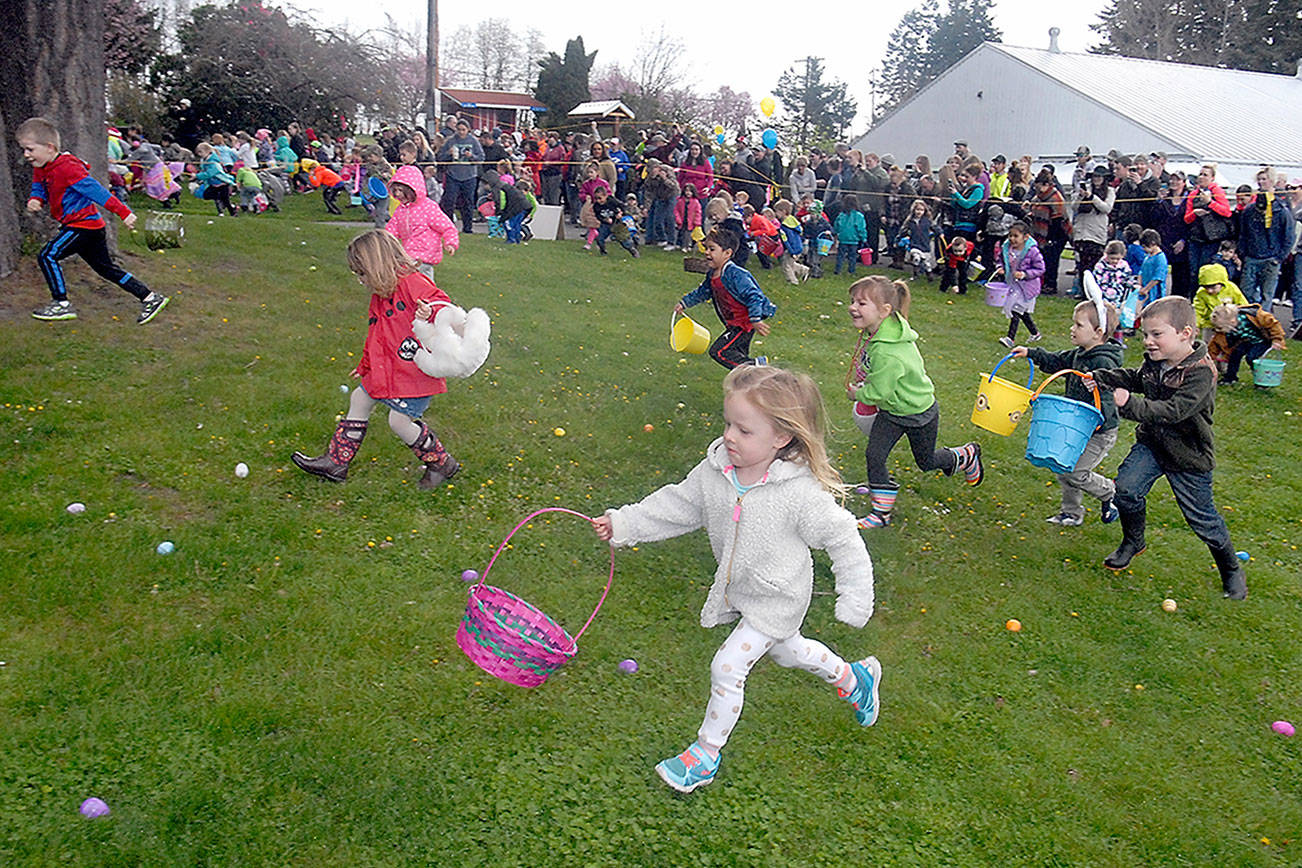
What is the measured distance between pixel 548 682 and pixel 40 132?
21.9ft

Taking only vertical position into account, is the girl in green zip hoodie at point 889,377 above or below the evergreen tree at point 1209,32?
below

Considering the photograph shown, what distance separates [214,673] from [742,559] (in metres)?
2.39

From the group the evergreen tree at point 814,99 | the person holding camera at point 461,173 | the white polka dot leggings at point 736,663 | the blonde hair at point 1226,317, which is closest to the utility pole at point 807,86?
the evergreen tree at point 814,99

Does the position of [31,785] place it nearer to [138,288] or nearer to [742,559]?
[742,559]

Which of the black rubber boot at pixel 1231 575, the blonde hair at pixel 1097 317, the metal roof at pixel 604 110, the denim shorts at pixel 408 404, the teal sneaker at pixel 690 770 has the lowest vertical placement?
the teal sneaker at pixel 690 770

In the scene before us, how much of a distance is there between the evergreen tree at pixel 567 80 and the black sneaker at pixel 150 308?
38641mm

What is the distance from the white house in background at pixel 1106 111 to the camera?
2744 centimetres

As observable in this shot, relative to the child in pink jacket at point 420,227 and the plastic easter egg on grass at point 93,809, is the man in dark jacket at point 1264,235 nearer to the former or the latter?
the child in pink jacket at point 420,227

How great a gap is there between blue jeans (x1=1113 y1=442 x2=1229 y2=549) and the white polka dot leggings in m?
2.80

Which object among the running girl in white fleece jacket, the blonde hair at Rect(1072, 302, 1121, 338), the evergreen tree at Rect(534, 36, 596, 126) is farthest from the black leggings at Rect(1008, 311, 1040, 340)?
the evergreen tree at Rect(534, 36, 596, 126)

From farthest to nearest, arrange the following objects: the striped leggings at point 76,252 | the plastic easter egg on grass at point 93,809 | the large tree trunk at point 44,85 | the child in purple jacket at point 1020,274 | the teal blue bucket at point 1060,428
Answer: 1. the child in purple jacket at point 1020,274
2. the large tree trunk at point 44,85
3. the striped leggings at point 76,252
4. the teal blue bucket at point 1060,428
5. the plastic easter egg on grass at point 93,809

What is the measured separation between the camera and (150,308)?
847cm

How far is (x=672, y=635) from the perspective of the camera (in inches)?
194

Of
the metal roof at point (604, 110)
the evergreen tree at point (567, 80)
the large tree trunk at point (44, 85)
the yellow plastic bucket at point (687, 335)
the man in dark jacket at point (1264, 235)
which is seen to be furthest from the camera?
the evergreen tree at point (567, 80)
